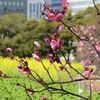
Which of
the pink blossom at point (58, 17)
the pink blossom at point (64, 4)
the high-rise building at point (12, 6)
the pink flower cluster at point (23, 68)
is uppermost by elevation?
the pink blossom at point (64, 4)

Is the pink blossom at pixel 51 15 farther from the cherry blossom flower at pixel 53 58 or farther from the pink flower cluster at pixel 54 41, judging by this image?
the cherry blossom flower at pixel 53 58

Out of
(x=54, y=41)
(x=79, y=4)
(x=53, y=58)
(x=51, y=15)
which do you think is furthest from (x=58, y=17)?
(x=79, y=4)

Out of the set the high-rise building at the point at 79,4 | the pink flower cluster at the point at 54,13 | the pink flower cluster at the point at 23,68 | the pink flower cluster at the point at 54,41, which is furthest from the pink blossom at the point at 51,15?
the high-rise building at the point at 79,4

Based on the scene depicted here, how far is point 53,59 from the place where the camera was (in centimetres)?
192

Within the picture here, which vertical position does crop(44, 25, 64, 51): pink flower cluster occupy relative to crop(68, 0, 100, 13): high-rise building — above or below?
above

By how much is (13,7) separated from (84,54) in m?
114

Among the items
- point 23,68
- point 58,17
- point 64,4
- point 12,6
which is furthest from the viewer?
point 12,6

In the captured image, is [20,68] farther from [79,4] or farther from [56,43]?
[79,4]

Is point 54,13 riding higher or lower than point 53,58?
higher

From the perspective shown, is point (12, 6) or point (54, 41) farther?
point (12, 6)

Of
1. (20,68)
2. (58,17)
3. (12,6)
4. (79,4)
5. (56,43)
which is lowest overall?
(12,6)

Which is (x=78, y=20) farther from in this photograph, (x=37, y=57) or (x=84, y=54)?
(x=37, y=57)

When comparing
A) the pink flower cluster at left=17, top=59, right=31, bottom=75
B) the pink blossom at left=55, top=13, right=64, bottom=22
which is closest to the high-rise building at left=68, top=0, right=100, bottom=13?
the pink flower cluster at left=17, top=59, right=31, bottom=75

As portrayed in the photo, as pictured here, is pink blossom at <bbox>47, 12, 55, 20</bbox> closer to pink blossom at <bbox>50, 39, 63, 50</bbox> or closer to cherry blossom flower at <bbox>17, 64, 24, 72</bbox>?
pink blossom at <bbox>50, 39, 63, 50</bbox>
